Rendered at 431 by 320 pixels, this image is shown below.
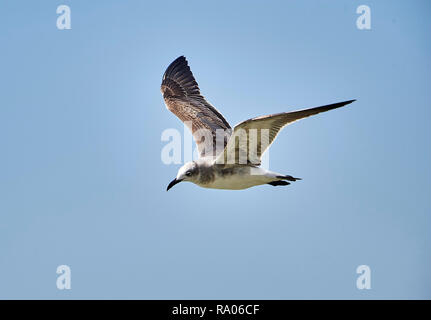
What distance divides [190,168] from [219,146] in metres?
1.44

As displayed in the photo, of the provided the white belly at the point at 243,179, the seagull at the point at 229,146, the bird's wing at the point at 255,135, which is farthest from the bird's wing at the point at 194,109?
the bird's wing at the point at 255,135

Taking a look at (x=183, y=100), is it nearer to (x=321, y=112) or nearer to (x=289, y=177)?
(x=289, y=177)

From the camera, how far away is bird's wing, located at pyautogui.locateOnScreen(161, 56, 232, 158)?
36.7 feet

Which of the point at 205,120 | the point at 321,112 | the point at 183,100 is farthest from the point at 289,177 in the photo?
the point at 183,100

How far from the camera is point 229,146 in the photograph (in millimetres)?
9242

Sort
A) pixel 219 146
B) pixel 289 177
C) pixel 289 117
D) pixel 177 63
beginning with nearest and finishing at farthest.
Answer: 1. pixel 289 117
2. pixel 289 177
3. pixel 219 146
4. pixel 177 63

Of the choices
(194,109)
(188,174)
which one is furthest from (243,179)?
(194,109)

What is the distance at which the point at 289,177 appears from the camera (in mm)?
9695

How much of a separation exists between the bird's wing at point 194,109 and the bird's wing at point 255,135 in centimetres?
107

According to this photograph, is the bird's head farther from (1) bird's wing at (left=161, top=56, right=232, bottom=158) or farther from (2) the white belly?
(1) bird's wing at (left=161, top=56, right=232, bottom=158)

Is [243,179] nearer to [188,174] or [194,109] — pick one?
[188,174]

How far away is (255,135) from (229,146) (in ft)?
1.48

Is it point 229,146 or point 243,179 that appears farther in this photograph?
point 243,179

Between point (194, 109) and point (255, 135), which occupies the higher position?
point (194, 109)
